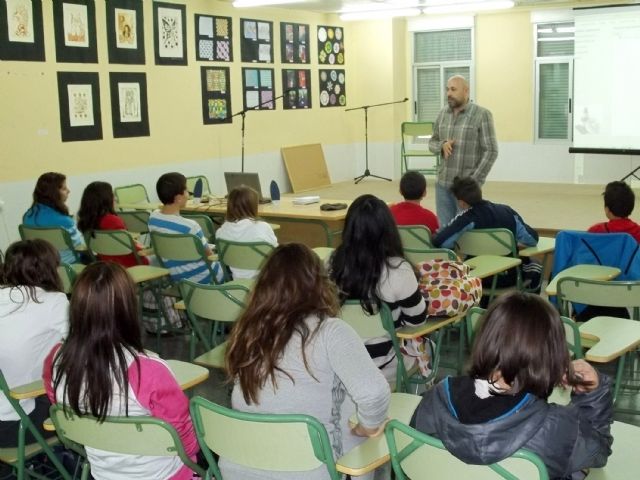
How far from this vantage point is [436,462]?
6.17 feet

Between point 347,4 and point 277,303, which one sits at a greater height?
point 347,4

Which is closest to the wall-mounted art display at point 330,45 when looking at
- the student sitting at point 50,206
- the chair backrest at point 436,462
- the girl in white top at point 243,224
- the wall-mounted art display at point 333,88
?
the wall-mounted art display at point 333,88

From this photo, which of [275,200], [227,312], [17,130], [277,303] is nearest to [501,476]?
[277,303]

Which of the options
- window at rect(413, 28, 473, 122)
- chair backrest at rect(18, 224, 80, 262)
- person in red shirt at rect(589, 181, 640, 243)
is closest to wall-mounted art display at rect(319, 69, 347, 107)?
window at rect(413, 28, 473, 122)

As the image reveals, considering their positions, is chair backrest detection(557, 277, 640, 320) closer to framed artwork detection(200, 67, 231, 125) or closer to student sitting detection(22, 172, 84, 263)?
student sitting detection(22, 172, 84, 263)

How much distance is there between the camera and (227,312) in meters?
3.46

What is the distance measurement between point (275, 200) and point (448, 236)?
2.41m

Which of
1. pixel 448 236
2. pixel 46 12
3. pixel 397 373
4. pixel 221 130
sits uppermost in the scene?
pixel 46 12

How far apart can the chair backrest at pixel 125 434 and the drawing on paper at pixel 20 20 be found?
5.72m

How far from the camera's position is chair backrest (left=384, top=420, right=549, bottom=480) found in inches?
68.6

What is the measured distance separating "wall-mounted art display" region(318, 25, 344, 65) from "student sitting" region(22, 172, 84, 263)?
619 cm

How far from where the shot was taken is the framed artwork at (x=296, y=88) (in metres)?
10.5

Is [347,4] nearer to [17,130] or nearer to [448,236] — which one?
[17,130]

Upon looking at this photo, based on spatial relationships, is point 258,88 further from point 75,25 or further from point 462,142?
point 462,142
